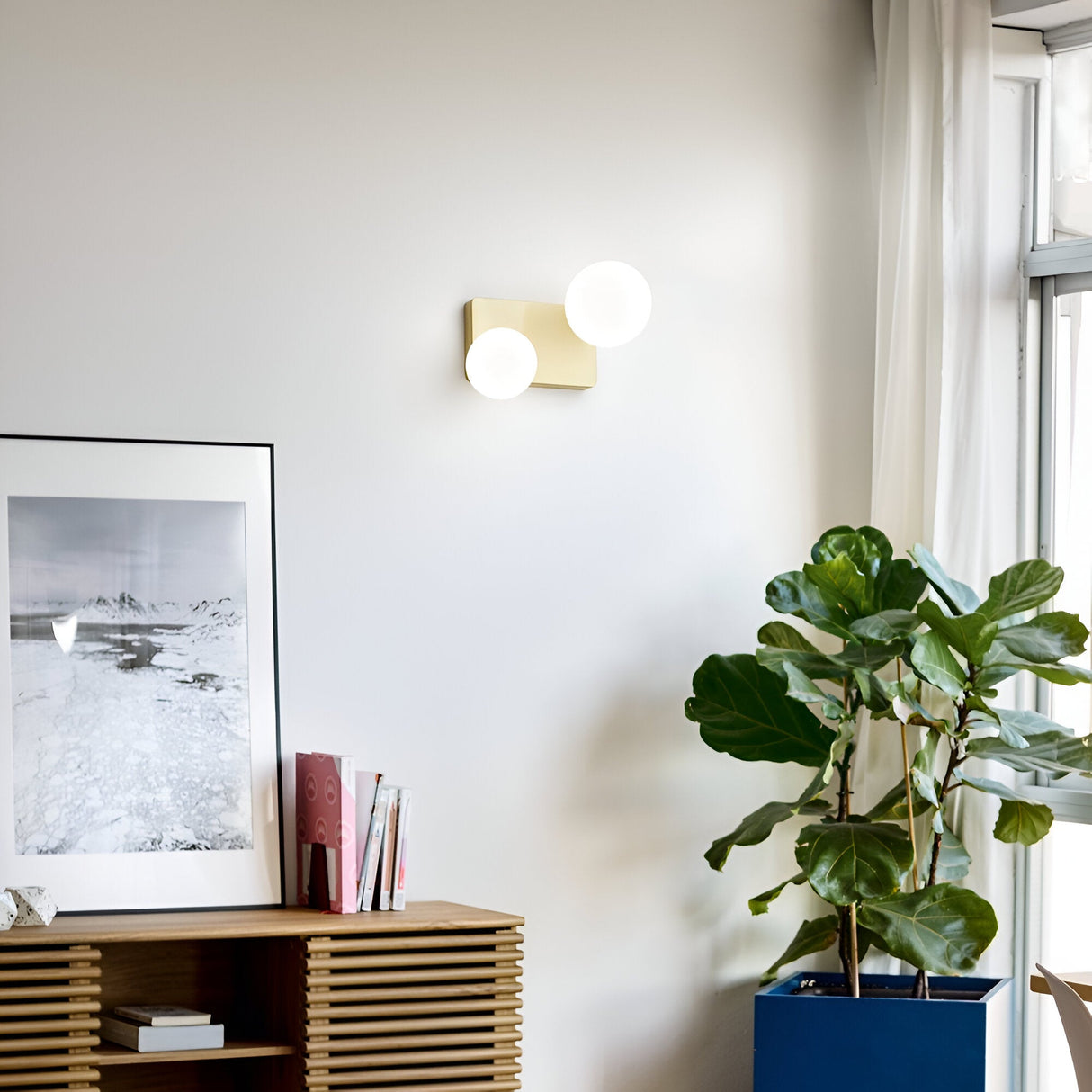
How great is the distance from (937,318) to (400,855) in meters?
1.85

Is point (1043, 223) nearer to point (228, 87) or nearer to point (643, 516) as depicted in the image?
point (643, 516)

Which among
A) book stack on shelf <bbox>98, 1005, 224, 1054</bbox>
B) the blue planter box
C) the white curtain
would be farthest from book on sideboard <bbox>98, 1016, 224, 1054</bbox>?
the white curtain

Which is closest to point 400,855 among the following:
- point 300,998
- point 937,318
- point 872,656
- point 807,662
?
point 300,998

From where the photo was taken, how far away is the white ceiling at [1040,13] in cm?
358

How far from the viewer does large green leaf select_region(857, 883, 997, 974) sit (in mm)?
3055

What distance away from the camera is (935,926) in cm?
310

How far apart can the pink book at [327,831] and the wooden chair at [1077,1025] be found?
1.32 metres

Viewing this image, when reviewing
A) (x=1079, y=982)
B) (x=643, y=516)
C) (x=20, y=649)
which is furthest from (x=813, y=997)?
(x=20, y=649)

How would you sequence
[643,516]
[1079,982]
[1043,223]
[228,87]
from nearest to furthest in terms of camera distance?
[1079,982] < [228,87] < [643,516] < [1043,223]

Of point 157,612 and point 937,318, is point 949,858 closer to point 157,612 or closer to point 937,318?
point 937,318

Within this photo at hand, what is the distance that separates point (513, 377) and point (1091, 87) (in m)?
1.72

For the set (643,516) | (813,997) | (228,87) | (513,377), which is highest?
(228,87)

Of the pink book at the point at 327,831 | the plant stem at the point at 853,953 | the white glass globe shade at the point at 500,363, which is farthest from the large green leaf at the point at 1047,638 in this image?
the pink book at the point at 327,831

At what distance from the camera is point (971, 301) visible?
Result: 3637mm
